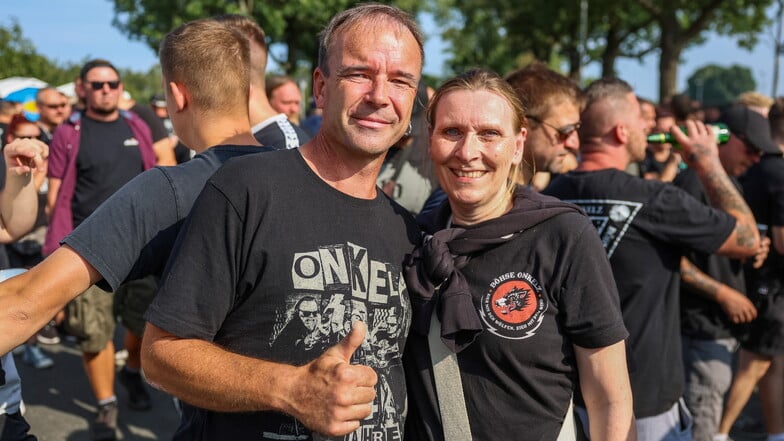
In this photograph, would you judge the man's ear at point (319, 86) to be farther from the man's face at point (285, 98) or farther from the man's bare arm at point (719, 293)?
the man's face at point (285, 98)

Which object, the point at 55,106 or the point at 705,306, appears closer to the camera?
the point at 705,306

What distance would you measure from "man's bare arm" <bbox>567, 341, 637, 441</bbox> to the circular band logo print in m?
0.17

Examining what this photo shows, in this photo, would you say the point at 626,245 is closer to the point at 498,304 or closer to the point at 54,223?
the point at 498,304

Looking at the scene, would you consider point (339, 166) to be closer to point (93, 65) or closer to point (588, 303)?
point (588, 303)

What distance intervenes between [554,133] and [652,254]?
71 centimetres

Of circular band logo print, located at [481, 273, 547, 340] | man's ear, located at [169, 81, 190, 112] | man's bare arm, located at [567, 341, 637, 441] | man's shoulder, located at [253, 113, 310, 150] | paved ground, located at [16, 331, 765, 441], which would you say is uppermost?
man's ear, located at [169, 81, 190, 112]

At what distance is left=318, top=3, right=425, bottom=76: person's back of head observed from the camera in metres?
2.02

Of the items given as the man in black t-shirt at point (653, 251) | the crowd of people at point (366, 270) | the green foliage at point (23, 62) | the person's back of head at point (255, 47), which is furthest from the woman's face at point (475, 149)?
the green foliage at point (23, 62)

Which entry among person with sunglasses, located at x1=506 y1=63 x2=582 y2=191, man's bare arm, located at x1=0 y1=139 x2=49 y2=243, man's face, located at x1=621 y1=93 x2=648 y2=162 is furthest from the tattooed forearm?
man's bare arm, located at x1=0 y1=139 x2=49 y2=243

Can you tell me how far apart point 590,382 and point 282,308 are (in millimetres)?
951

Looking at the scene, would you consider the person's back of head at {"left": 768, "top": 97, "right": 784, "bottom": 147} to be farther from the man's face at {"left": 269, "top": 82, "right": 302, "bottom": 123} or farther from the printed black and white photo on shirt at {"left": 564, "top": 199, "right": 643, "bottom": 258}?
the man's face at {"left": 269, "top": 82, "right": 302, "bottom": 123}

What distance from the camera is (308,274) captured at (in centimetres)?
184

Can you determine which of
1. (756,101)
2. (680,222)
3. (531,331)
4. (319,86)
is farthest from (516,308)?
(756,101)

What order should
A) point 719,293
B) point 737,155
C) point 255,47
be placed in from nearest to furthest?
point 255,47
point 719,293
point 737,155
